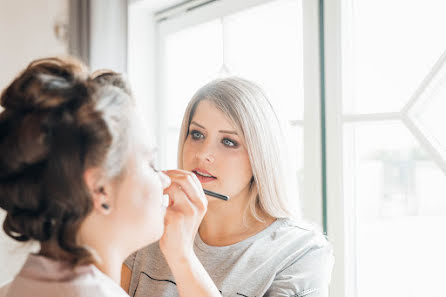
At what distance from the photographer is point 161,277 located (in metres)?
1.13

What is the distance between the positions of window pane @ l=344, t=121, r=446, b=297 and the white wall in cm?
145

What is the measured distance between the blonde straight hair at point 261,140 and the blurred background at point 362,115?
2.0 inches

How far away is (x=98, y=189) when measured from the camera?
0.66 metres

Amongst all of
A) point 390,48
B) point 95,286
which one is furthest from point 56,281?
point 390,48

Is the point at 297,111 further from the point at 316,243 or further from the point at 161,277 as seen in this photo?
the point at 161,277

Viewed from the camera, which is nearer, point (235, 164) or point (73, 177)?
point (73, 177)

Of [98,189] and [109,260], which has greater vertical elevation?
[98,189]

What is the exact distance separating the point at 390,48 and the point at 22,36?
159 centimetres

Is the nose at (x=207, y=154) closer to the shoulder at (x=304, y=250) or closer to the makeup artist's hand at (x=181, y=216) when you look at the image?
the makeup artist's hand at (x=181, y=216)

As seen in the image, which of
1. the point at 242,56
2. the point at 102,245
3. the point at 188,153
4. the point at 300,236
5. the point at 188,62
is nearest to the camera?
the point at 102,245

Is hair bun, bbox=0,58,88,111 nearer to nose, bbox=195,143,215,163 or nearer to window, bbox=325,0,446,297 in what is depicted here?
nose, bbox=195,143,215,163

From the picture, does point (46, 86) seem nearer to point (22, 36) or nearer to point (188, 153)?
point (188, 153)

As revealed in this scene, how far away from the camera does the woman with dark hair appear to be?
0.59 m

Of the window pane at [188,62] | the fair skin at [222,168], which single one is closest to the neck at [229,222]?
the fair skin at [222,168]
